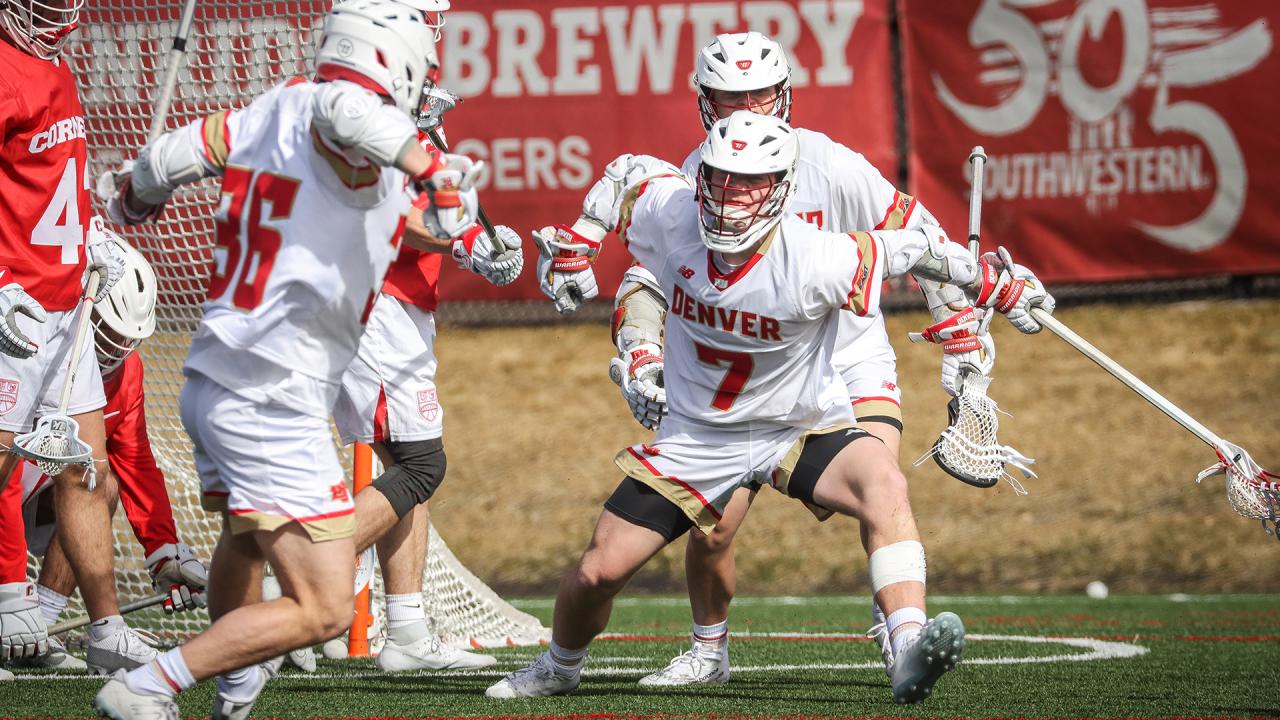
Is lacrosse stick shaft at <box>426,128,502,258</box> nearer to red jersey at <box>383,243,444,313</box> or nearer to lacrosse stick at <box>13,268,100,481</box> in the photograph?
red jersey at <box>383,243,444,313</box>

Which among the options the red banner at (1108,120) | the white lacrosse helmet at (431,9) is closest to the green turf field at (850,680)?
the white lacrosse helmet at (431,9)

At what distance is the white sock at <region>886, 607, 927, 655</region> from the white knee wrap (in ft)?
0.30

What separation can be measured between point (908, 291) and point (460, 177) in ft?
24.1

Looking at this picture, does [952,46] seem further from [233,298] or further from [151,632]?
[233,298]

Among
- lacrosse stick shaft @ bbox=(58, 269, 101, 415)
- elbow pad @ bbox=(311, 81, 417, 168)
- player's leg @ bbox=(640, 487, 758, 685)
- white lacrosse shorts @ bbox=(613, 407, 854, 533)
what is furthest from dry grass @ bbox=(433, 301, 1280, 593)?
elbow pad @ bbox=(311, 81, 417, 168)

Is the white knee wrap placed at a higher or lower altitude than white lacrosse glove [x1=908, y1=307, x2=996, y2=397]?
lower

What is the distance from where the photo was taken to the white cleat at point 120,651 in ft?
16.3

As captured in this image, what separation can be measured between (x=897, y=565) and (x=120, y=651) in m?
2.51

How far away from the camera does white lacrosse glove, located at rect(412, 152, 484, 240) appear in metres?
3.41

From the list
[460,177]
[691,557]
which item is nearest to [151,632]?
[691,557]

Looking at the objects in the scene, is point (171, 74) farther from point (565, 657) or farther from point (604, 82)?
→ point (604, 82)

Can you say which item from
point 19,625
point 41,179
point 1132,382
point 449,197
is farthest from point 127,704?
point 1132,382

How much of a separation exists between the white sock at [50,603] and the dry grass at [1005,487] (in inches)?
161

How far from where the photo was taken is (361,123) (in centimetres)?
336
